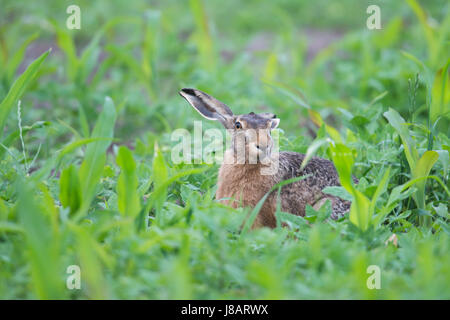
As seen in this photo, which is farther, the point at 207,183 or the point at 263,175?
the point at 207,183

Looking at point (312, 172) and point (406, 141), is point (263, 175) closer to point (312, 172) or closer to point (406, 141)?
point (312, 172)

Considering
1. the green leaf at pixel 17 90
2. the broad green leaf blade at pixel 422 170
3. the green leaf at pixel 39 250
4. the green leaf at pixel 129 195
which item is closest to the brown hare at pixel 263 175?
the broad green leaf blade at pixel 422 170

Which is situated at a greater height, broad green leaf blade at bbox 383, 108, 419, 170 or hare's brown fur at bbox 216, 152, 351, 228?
broad green leaf blade at bbox 383, 108, 419, 170

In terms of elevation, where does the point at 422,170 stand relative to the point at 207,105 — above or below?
below

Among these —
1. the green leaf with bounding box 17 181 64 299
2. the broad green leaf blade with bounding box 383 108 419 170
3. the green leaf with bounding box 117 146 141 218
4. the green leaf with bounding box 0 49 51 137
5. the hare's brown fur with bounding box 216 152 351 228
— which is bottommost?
the green leaf with bounding box 17 181 64 299

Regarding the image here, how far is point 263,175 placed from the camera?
3908 millimetres

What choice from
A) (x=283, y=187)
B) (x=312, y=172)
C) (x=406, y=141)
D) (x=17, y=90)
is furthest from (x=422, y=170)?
(x=17, y=90)

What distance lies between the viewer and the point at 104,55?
8070 mm

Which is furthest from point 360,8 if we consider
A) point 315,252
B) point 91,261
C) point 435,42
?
point 91,261

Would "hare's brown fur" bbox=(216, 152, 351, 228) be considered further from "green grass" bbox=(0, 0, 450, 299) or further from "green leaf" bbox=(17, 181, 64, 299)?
"green leaf" bbox=(17, 181, 64, 299)

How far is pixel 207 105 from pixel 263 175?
675 mm

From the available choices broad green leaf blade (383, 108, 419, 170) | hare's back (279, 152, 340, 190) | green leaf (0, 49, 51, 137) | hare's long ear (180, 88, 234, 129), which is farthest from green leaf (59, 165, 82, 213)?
broad green leaf blade (383, 108, 419, 170)

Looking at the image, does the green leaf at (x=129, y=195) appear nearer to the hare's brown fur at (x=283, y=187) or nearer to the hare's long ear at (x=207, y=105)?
the hare's brown fur at (x=283, y=187)

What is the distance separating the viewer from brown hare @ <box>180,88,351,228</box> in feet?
12.3
